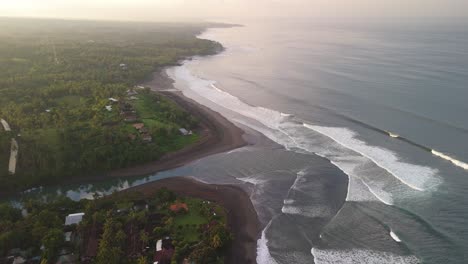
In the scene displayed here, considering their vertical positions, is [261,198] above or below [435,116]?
below

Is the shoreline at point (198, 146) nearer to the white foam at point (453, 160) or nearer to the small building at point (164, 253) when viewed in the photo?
the small building at point (164, 253)

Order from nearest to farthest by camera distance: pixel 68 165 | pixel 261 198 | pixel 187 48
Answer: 1. pixel 261 198
2. pixel 68 165
3. pixel 187 48

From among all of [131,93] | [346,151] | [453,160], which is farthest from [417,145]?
[131,93]

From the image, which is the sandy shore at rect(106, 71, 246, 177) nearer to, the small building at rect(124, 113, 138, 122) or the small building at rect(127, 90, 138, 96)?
the small building at rect(127, 90, 138, 96)

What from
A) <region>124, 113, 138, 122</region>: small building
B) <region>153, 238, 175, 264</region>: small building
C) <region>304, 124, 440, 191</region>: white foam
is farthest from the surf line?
<region>124, 113, 138, 122</region>: small building

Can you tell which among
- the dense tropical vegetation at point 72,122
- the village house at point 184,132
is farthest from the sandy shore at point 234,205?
the village house at point 184,132

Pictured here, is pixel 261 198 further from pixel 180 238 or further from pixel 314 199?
pixel 180 238

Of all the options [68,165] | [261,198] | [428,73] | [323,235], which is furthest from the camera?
[428,73]

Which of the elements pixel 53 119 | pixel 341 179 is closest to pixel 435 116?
pixel 341 179
